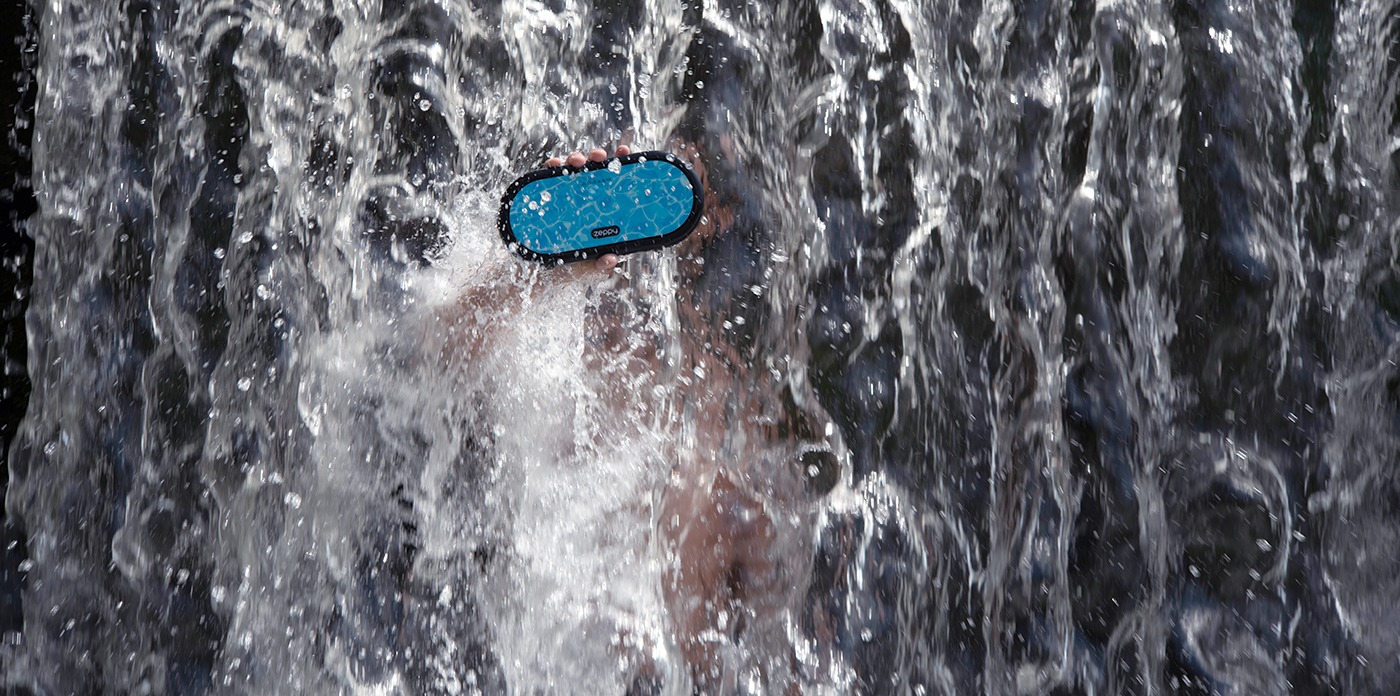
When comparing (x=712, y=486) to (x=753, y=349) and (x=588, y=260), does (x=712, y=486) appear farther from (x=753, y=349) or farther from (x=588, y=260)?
(x=588, y=260)

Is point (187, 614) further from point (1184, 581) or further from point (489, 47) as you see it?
point (1184, 581)

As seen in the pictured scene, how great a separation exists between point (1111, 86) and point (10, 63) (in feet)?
4.70

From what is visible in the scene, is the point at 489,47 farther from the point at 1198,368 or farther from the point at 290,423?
the point at 1198,368

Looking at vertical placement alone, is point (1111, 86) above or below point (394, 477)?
above

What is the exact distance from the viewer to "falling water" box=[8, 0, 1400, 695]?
108 cm

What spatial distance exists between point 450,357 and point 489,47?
414 mm

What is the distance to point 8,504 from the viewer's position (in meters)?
1.11

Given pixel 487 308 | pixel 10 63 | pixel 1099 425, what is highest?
pixel 10 63

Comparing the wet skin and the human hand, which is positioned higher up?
the human hand

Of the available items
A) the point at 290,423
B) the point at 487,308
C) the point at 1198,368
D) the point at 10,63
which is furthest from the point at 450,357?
the point at 1198,368

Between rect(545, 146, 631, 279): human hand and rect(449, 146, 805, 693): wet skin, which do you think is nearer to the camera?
rect(545, 146, 631, 279): human hand

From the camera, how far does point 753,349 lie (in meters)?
1.13

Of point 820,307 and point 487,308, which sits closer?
point 487,308

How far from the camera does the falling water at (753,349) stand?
1.08 m
